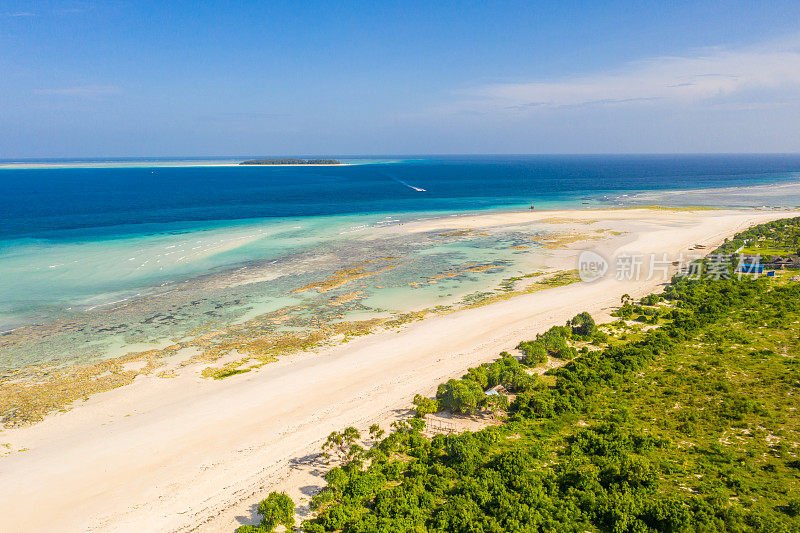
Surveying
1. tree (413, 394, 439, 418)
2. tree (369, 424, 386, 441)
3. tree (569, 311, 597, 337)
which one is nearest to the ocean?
tree (569, 311, 597, 337)

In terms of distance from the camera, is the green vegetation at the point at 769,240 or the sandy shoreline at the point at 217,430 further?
the green vegetation at the point at 769,240

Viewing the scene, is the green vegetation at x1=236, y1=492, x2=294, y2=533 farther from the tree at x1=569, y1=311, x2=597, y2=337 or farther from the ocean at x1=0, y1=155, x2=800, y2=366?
the tree at x1=569, y1=311, x2=597, y2=337

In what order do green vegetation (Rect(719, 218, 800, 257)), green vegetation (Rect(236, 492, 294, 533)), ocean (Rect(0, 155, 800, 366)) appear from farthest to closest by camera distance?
green vegetation (Rect(719, 218, 800, 257)), ocean (Rect(0, 155, 800, 366)), green vegetation (Rect(236, 492, 294, 533))

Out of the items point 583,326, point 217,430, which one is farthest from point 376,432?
point 583,326

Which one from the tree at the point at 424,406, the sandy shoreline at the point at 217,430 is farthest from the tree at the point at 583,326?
the tree at the point at 424,406

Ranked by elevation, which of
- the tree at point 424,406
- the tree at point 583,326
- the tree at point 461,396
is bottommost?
the tree at point 424,406

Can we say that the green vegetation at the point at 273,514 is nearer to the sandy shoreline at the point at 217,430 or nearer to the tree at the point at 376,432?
the sandy shoreline at the point at 217,430

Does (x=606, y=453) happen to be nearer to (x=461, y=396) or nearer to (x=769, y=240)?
(x=461, y=396)
